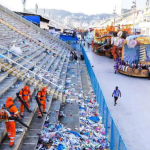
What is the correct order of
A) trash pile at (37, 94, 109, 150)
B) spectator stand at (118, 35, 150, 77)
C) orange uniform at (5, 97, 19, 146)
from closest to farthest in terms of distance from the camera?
orange uniform at (5, 97, 19, 146), trash pile at (37, 94, 109, 150), spectator stand at (118, 35, 150, 77)

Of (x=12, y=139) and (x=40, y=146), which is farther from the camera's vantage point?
(x=40, y=146)

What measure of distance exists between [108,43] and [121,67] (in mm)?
10301

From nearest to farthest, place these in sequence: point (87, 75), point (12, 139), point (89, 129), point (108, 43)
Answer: point (12, 139), point (89, 129), point (87, 75), point (108, 43)

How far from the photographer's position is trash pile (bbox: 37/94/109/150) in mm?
6473

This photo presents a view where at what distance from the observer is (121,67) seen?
59.9 feet

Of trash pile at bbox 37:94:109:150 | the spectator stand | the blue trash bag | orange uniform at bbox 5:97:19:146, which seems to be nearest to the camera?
orange uniform at bbox 5:97:19:146

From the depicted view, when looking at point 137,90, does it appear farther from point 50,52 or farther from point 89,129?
point 50,52

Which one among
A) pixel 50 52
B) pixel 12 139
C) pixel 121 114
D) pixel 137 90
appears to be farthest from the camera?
pixel 50 52

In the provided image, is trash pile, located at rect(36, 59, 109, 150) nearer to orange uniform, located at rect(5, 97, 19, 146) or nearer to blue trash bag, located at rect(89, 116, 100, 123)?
blue trash bag, located at rect(89, 116, 100, 123)

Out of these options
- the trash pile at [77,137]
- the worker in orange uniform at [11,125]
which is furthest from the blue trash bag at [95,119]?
the worker in orange uniform at [11,125]

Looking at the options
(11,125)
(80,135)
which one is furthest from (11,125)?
(80,135)

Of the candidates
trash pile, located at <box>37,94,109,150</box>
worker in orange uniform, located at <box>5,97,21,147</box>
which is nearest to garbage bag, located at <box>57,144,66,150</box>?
trash pile, located at <box>37,94,109,150</box>

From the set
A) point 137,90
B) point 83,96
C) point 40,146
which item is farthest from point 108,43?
point 40,146

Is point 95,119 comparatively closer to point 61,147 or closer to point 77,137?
A: point 77,137
